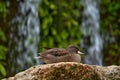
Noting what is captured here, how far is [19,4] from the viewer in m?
9.83

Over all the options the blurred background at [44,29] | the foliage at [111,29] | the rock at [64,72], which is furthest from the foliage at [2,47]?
the rock at [64,72]

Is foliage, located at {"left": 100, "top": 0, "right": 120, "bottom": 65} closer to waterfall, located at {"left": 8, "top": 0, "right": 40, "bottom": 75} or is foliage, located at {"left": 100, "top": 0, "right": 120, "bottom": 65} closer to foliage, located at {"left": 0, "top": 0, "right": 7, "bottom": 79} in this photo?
waterfall, located at {"left": 8, "top": 0, "right": 40, "bottom": 75}

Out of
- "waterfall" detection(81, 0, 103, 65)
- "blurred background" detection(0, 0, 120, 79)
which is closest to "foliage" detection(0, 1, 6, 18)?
"blurred background" detection(0, 0, 120, 79)

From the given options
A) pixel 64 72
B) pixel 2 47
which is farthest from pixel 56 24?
pixel 64 72

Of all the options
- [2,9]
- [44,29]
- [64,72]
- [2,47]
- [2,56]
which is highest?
[2,9]

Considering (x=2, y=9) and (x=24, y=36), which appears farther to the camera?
(x=24, y=36)

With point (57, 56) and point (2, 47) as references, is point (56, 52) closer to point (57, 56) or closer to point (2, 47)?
point (57, 56)

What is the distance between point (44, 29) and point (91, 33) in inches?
54.1

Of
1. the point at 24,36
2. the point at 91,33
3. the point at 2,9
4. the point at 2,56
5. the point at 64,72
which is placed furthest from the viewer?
the point at 91,33

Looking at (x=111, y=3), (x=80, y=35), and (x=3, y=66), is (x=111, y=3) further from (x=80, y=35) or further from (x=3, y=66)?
(x=3, y=66)

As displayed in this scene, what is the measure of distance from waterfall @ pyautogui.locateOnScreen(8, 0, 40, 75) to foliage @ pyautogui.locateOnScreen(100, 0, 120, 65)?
6.54ft

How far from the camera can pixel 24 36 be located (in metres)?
9.69

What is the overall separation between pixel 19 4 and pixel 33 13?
0.32 metres

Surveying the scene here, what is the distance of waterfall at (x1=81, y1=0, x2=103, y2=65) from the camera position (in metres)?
10.6
